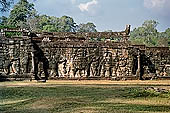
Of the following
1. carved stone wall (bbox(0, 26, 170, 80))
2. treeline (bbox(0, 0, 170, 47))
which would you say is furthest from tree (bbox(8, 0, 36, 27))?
carved stone wall (bbox(0, 26, 170, 80))

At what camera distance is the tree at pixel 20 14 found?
52.0 m

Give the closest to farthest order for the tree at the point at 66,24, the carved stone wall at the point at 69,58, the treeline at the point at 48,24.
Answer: the carved stone wall at the point at 69,58
the treeline at the point at 48,24
the tree at the point at 66,24

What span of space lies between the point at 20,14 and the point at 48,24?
1002 cm

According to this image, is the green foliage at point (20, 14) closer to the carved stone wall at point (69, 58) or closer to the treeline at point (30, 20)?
the treeline at point (30, 20)

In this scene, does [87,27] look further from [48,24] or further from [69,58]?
[69,58]

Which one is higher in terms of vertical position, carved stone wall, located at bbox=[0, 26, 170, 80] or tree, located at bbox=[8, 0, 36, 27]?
tree, located at bbox=[8, 0, 36, 27]

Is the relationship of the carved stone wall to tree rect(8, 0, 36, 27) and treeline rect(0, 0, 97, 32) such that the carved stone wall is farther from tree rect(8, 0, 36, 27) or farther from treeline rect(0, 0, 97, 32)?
tree rect(8, 0, 36, 27)

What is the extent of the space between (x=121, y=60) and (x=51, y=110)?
1417cm

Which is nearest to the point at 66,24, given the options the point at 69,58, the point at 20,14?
the point at 20,14

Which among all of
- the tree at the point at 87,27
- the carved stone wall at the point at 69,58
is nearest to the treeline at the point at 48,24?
the tree at the point at 87,27

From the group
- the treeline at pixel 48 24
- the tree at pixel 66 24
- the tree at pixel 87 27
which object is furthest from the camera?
the tree at pixel 87 27

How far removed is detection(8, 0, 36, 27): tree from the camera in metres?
52.0

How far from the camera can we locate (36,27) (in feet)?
196

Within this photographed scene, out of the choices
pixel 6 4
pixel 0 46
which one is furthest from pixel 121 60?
pixel 6 4
